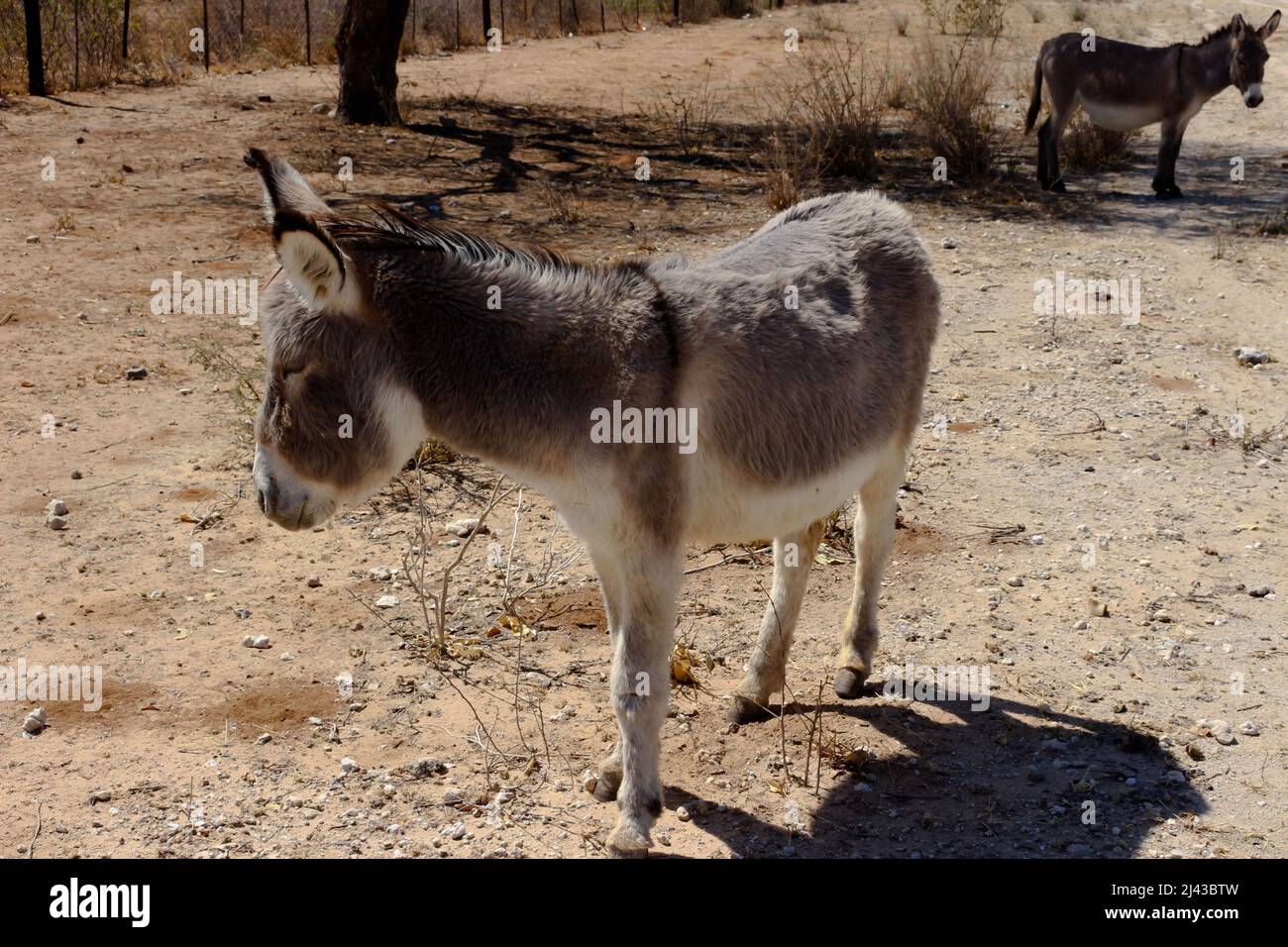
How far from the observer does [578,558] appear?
6.06 m

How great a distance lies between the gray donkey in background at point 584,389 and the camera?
11.5 ft

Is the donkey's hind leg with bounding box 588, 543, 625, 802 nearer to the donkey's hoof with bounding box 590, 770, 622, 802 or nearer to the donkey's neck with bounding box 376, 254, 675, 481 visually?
the donkey's hoof with bounding box 590, 770, 622, 802

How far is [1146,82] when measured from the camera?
487 inches

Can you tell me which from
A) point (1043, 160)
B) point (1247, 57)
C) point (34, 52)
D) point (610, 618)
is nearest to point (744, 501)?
point (610, 618)

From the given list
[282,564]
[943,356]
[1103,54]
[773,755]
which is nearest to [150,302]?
[282,564]

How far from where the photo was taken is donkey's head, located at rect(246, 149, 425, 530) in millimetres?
3484

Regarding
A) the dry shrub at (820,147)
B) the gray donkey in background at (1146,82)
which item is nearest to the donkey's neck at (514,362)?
the dry shrub at (820,147)

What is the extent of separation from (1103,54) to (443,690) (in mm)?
10784

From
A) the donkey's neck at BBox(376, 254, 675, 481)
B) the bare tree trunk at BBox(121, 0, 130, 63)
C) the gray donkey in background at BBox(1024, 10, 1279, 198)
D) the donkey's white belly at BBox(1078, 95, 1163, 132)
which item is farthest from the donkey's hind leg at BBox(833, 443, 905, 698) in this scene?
the bare tree trunk at BBox(121, 0, 130, 63)

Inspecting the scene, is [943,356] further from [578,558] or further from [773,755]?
[773,755]

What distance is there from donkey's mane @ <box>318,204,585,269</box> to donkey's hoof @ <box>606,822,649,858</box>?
1816mm

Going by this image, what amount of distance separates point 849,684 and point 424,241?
2.53 metres

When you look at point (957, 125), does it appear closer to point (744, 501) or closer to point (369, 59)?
point (369, 59)

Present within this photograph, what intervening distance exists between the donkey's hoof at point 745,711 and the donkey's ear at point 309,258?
233 centimetres
